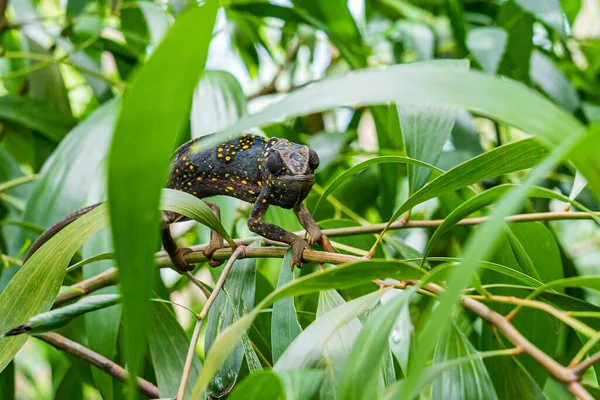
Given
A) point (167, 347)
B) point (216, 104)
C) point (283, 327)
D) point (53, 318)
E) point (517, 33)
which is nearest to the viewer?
point (53, 318)

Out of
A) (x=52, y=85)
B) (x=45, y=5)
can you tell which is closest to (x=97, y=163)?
(x=52, y=85)

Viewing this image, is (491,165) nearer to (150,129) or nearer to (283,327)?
(283,327)

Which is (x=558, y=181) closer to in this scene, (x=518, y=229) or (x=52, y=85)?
(x=518, y=229)

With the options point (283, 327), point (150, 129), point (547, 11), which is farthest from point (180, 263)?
point (547, 11)

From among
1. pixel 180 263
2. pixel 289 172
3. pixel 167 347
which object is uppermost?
pixel 289 172

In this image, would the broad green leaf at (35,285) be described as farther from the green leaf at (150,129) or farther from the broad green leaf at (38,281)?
the green leaf at (150,129)

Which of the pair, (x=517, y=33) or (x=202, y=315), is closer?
(x=202, y=315)
